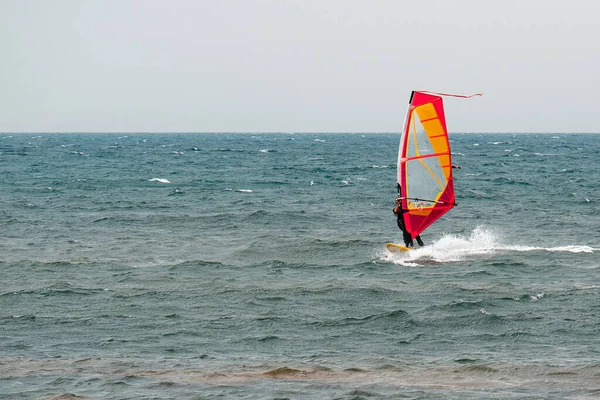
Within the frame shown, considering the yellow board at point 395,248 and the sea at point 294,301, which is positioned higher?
the yellow board at point 395,248

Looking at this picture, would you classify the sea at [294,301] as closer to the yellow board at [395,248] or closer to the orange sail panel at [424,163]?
the yellow board at [395,248]

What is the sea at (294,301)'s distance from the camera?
18.1 m

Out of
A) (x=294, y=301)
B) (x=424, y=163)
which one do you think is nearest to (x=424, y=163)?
(x=424, y=163)

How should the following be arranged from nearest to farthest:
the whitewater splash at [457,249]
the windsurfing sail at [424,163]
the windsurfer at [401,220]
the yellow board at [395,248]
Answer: the windsurfing sail at [424,163] → the windsurfer at [401,220] → the whitewater splash at [457,249] → the yellow board at [395,248]

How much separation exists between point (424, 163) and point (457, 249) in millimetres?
4983

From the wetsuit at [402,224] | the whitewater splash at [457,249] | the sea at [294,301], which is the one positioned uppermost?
the wetsuit at [402,224]

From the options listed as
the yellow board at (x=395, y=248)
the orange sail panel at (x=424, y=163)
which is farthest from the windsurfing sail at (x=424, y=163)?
the yellow board at (x=395, y=248)

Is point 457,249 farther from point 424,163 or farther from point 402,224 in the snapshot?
point 424,163

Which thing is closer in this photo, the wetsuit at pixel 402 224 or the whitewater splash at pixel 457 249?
the wetsuit at pixel 402 224

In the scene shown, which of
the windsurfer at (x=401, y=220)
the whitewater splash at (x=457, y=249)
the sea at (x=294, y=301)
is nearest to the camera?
the sea at (x=294, y=301)

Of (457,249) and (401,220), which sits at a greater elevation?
(401,220)

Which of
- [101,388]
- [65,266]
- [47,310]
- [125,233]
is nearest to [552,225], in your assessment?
[125,233]

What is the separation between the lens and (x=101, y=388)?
17469mm

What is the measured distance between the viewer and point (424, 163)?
102 feet
